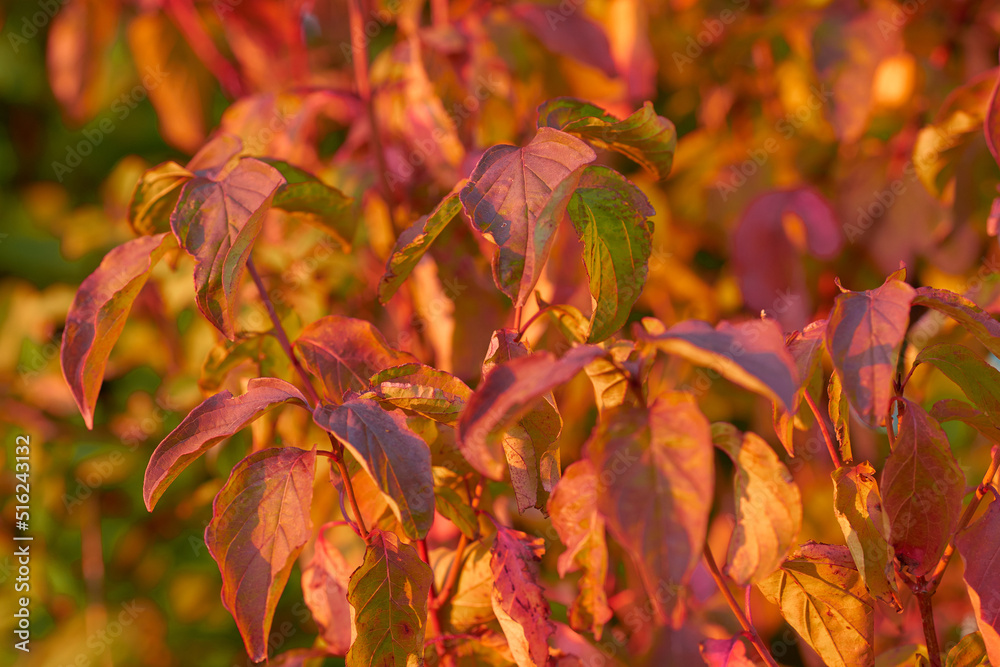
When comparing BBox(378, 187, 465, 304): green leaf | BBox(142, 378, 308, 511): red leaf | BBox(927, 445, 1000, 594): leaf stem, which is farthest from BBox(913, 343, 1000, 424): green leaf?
BBox(142, 378, 308, 511): red leaf

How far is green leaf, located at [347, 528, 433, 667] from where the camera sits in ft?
1.81

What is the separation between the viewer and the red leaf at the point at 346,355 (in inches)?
→ 25.7

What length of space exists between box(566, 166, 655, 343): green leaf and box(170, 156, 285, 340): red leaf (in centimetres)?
23

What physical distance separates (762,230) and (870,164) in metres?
0.25

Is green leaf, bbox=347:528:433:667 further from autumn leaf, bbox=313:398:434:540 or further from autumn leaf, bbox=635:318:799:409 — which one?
autumn leaf, bbox=635:318:799:409

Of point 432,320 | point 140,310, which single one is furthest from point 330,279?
point 140,310

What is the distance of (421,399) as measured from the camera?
1.76 feet

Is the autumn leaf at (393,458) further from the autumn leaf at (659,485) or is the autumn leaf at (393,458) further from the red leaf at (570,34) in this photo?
the red leaf at (570,34)

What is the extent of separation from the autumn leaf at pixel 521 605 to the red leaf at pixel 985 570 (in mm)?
293

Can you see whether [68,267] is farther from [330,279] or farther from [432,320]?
[432,320]
